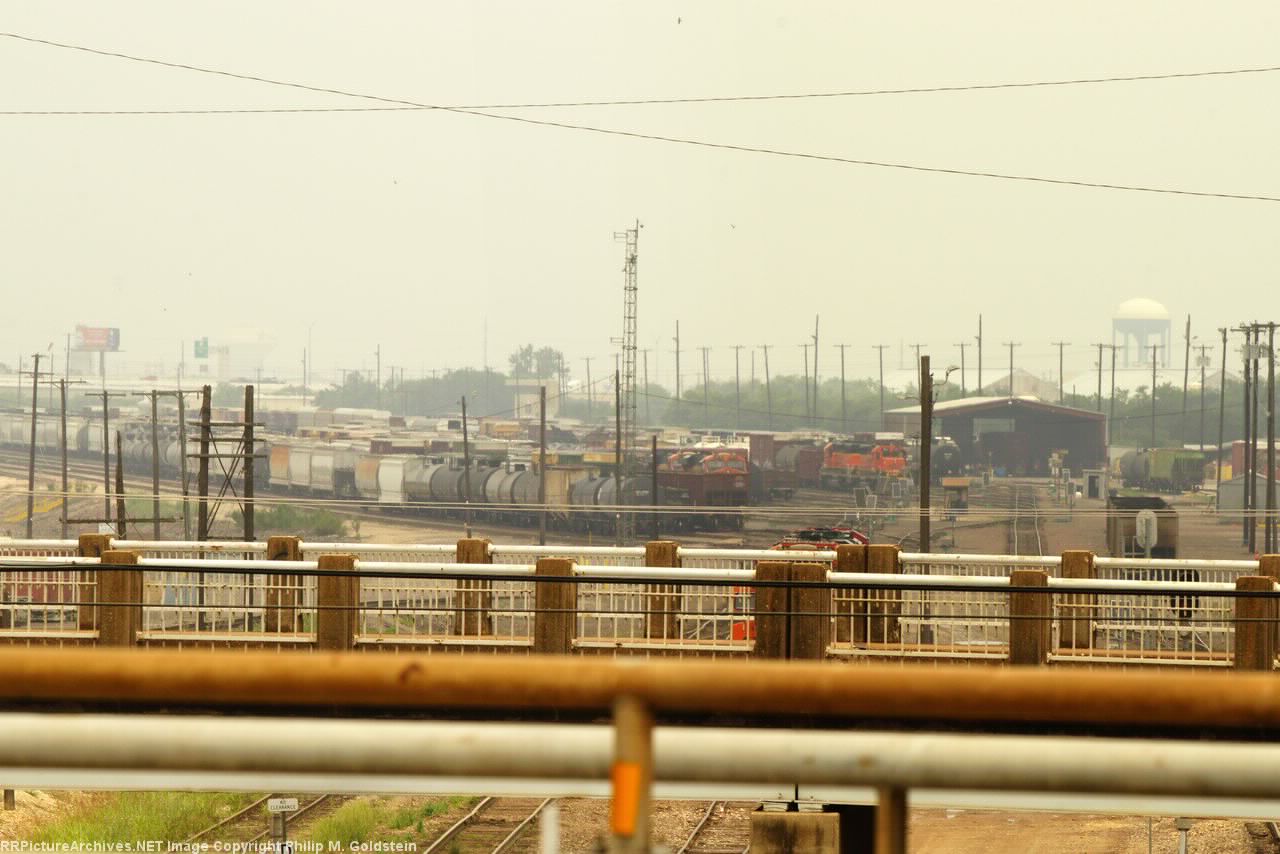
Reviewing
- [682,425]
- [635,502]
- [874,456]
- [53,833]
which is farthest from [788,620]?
[682,425]

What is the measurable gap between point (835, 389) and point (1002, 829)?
16597 cm

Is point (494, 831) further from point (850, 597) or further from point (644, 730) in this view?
point (644, 730)

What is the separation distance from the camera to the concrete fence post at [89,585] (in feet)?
45.8

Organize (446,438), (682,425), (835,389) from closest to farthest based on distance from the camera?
(446,438) → (682,425) → (835,389)

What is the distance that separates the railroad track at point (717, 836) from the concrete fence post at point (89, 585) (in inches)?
272

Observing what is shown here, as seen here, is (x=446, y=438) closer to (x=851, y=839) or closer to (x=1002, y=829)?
(x=1002, y=829)

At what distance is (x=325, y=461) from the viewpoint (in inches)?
3346

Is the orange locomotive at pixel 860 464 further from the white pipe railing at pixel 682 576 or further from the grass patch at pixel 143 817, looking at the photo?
the white pipe railing at pixel 682 576

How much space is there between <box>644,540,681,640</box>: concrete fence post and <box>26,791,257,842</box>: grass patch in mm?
7705

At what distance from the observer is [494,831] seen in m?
18.3

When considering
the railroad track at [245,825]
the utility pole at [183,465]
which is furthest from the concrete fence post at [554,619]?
the utility pole at [183,465]

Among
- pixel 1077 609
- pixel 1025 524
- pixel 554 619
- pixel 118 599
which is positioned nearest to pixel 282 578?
pixel 118 599

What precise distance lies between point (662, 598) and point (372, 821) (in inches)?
250

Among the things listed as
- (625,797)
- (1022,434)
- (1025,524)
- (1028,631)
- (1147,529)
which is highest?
(625,797)
